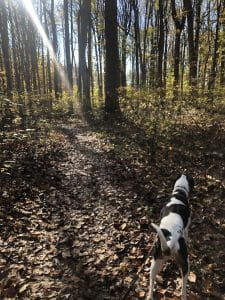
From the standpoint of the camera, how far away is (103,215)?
223 inches

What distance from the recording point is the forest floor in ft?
12.8

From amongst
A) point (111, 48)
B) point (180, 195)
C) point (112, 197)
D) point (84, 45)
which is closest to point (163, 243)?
point (180, 195)

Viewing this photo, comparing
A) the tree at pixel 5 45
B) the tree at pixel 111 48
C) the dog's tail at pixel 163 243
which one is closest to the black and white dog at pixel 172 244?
the dog's tail at pixel 163 243

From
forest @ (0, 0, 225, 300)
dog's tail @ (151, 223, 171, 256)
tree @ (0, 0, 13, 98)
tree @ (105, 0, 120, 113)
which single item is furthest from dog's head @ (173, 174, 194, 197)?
tree @ (0, 0, 13, 98)

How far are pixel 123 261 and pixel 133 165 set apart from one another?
13.0 feet

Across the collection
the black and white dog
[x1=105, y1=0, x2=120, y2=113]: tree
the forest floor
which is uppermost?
[x1=105, y1=0, x2=120, y2=113]: tree

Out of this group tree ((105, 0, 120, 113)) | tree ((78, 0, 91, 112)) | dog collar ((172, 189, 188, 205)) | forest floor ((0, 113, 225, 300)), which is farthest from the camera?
tree ((78, 0, 91, 112))

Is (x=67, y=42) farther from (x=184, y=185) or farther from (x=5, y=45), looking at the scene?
(x=184, y=185)

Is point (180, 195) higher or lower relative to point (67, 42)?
lower

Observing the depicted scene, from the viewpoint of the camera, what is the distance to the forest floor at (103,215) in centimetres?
391

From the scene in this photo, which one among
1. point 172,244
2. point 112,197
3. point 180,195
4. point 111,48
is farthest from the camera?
point 111,48

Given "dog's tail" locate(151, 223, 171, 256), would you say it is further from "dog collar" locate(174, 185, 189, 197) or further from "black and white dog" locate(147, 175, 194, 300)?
"dog collar" locate(174, 185, 189, 197)

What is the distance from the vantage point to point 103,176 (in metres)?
7.60

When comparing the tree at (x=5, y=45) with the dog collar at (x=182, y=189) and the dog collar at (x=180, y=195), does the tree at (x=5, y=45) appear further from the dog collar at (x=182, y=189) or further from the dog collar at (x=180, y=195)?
the dog collar at (x=180, y=195)
